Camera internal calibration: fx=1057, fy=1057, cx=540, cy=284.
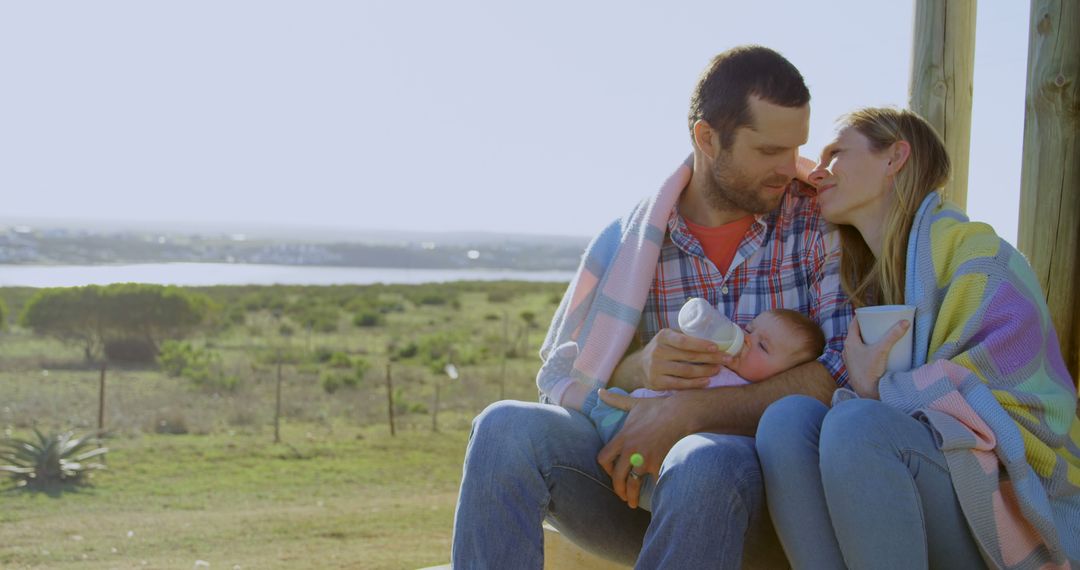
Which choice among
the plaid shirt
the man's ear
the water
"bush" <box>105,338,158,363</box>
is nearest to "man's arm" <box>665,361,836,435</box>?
the plaid shirt

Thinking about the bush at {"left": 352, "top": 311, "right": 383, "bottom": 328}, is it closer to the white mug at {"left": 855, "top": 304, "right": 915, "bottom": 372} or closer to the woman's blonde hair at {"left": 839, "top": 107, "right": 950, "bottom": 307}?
the woman's blonde hair at {"left": 839, "top": 107, "right": 950, "bottom": 307}

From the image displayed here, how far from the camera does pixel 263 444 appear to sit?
48.7 feet

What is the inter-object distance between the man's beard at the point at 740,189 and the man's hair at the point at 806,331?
0.29m

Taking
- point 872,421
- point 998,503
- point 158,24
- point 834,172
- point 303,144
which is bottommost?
point 998,503

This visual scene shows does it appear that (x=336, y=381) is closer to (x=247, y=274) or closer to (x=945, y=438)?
(x=945, y=438)

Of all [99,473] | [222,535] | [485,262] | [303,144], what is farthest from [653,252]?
[303,144]

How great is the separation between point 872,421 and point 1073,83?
3.73ft

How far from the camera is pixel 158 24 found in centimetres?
4509

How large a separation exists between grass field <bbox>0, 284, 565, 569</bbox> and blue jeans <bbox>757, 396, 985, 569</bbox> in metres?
5.30

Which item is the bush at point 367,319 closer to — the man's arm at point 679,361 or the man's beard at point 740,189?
the man's beard at point 740,189

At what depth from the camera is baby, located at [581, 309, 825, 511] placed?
2033 mm

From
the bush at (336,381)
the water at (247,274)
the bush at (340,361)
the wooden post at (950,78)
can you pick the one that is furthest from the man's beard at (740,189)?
the water at (247,274)

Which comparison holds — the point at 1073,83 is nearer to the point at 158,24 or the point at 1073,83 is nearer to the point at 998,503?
the point at 998,503

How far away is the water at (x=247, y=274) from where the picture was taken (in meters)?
32.0
